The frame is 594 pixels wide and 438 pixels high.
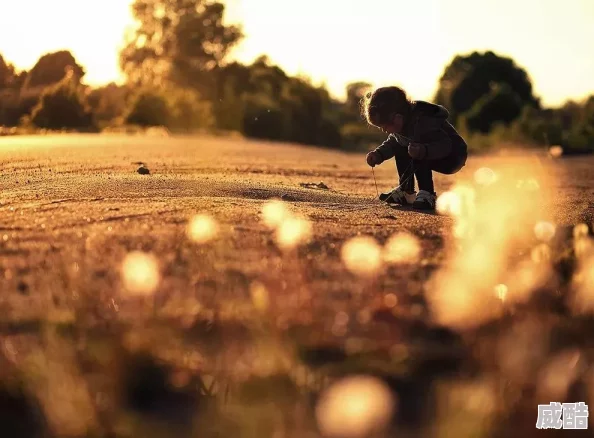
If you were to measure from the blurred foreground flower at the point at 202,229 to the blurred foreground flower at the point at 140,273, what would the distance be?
295mm

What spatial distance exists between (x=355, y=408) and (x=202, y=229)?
161 centimetres

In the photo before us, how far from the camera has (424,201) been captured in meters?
4.58

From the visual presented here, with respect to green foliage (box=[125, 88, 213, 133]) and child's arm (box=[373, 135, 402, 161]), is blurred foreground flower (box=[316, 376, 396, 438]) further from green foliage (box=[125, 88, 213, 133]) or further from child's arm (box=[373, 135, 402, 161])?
green foliage (box=[125, 88, 213, 133])

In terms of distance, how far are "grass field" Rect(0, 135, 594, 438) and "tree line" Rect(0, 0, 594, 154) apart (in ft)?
8.05

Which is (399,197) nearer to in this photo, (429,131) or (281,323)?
(429,131)

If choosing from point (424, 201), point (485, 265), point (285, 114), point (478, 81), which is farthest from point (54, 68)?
point (478, 81)

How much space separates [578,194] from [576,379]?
446 centimetres

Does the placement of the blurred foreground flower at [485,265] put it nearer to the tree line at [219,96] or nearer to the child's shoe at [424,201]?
the child's shoe at [424,201]

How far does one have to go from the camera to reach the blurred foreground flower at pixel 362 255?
104 inches

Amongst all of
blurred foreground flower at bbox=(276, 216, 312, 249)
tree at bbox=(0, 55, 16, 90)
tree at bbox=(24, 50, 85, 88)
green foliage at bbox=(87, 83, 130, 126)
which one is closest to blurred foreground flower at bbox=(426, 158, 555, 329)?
blurred foreground flower at bbox=(276, 216, 312, 249)

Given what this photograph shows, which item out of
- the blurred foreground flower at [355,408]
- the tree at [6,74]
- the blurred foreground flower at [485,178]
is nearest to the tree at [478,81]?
the blurred foreground flower at [485,178]

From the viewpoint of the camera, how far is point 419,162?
4.89 m

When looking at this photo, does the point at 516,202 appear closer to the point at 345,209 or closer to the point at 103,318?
the point at 345,209

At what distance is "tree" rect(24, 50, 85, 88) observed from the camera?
1037 centimetres
